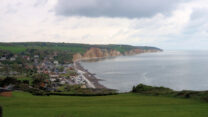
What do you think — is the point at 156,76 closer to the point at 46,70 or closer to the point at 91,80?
the point at 91,80

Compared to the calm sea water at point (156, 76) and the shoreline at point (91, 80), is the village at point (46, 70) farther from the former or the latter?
the calm sea water at point (156, 76)

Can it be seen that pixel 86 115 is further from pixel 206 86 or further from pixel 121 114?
pixel 206 86

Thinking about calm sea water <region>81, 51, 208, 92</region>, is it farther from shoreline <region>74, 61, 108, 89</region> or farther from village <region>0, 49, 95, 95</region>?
village <region>0, 49, 95, 95</region>

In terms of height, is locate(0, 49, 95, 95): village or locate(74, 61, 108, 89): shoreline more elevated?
locate(0, 49, 95, 95): village

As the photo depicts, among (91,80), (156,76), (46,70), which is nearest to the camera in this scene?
(91,80)

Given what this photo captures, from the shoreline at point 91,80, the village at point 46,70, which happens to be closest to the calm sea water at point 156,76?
the shoreline at point 91,80

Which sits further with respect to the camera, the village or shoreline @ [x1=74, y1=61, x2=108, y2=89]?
shoreline @ [x1=74, y1=61, x2=108, y2=89]

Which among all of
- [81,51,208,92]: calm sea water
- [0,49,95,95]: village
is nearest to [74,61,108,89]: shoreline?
[0,49,95,95]: village

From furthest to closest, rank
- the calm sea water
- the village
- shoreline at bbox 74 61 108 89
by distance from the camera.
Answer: the calm sea water → shoreline at bbox 74 61 108 89 → the village

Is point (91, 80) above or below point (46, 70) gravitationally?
below

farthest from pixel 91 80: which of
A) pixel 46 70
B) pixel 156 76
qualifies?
pixel 156 76

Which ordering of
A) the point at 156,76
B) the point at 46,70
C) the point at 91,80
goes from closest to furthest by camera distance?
the point at 91,80 < the point at 156,76 < the point at 46,70

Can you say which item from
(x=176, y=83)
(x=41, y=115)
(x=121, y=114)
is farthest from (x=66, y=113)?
(x=176, y=83)

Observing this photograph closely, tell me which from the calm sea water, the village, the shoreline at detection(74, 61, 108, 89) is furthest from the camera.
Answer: the calm sea water
